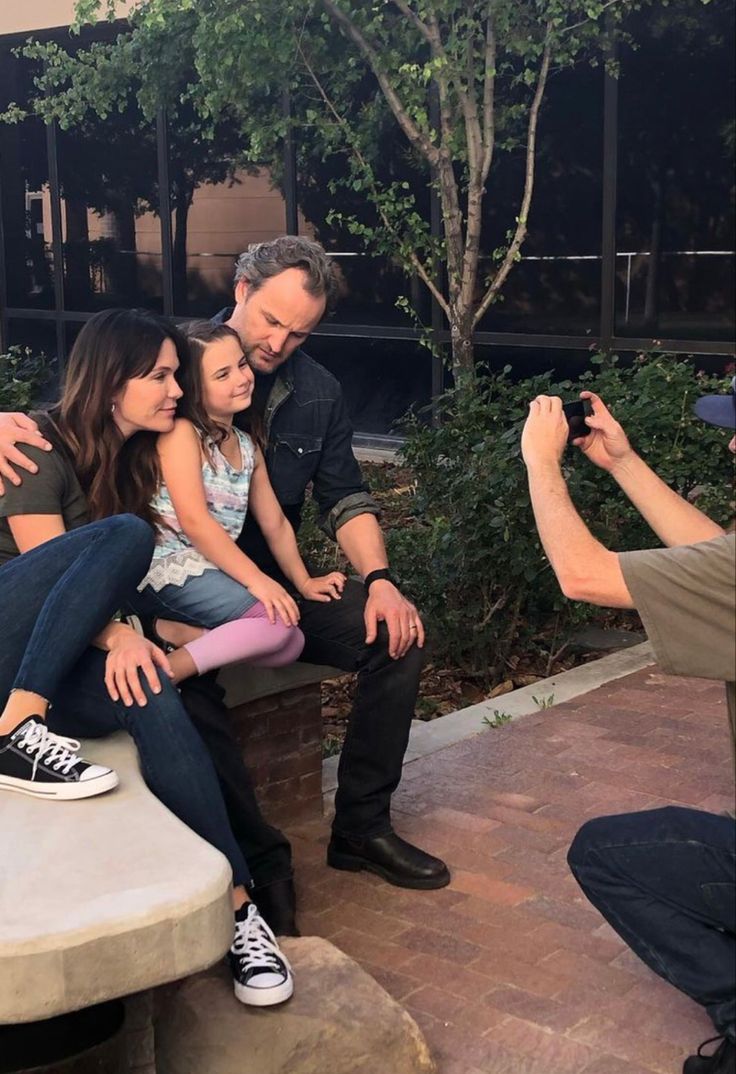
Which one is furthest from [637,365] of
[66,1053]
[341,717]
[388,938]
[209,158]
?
[209,158]

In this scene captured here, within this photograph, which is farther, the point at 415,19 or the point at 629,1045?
the point at 415,19

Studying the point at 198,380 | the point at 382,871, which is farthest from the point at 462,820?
the point at 198,380

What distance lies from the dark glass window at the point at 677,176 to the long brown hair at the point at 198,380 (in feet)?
21.2

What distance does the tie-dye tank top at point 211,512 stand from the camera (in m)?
3.70

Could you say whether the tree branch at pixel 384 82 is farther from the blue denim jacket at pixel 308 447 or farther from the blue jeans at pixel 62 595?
the blue jeans at pixel 62 595

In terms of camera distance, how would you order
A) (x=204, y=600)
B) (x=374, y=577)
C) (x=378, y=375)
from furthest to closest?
(x=378, y=375)
(x=374, y=577)
(x=204, y=600)

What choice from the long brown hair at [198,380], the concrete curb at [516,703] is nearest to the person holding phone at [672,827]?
the long brown hair at [198,380]

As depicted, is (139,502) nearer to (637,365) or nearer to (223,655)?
(223,655)

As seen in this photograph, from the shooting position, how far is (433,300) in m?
11.1

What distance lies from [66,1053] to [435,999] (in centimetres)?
93

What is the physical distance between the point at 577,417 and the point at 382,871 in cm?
142

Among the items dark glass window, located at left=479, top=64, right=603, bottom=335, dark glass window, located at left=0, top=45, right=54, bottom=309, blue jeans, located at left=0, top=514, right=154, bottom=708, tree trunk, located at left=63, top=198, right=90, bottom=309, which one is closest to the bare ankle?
blue jeans, located at left=0, top=514, right=154, bottom=708

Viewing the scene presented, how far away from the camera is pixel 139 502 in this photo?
3.65 m

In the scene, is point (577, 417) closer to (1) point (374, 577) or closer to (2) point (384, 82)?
(1) point (374, 577)
